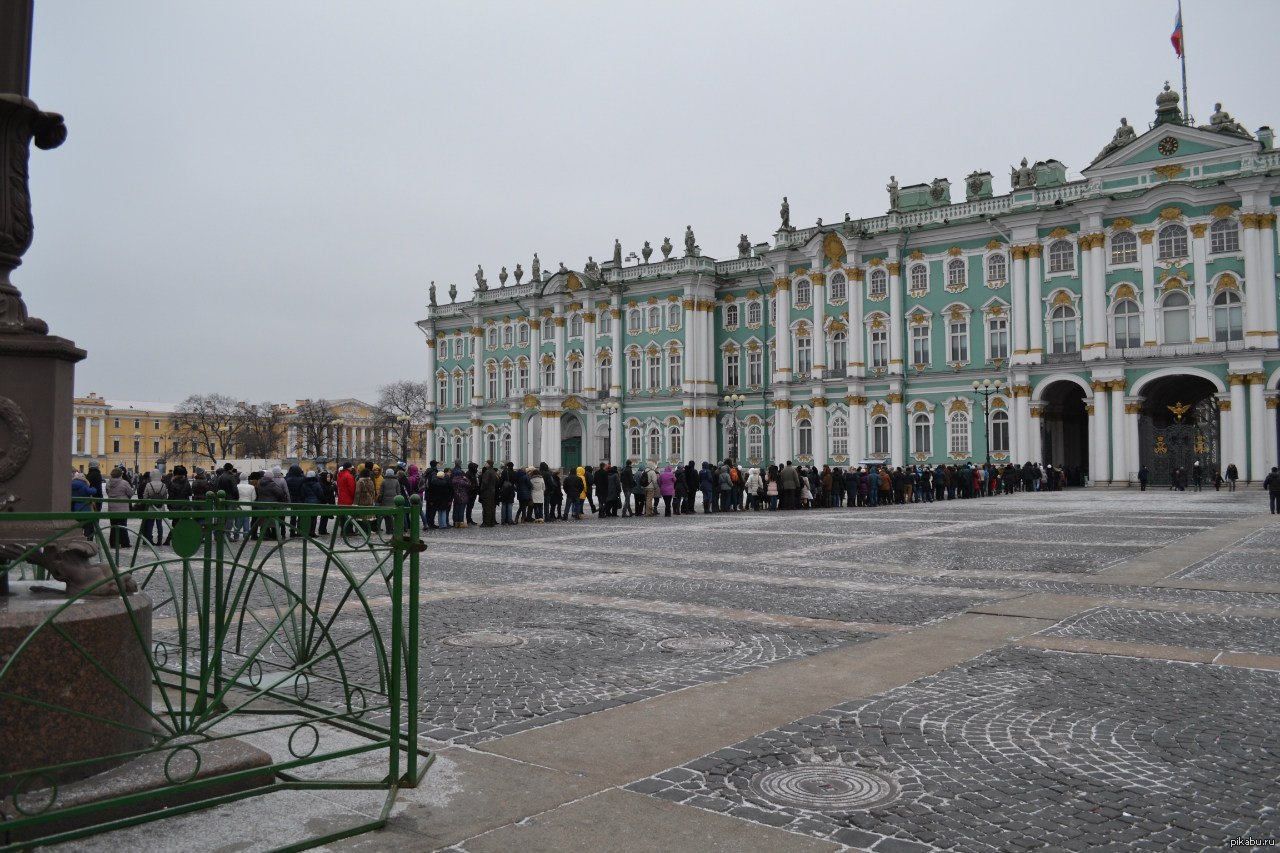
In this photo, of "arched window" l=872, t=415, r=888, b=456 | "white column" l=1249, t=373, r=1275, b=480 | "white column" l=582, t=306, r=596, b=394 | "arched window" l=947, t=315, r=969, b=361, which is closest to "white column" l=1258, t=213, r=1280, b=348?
"white column" l=1249, t=373, r=1275, b=480

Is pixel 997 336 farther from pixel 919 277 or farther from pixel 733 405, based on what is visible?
pixel 733 405

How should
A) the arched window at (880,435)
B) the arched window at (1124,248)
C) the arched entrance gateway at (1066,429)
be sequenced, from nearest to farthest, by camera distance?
1. the arched window at (1124,248)
2. the arched entrance gateway at (1066,429)
3. the arched window at (880,435)

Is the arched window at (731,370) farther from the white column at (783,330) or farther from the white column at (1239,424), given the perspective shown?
the white column at (1239,424)

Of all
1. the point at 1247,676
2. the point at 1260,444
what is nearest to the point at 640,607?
the point at 1247,676

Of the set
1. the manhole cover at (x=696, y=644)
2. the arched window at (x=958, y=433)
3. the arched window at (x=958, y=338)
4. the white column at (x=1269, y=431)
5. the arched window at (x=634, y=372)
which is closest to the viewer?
the manhole cover at (x=696, y=644)

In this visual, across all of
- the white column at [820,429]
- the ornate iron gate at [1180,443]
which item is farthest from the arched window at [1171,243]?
the white column at [820,429]

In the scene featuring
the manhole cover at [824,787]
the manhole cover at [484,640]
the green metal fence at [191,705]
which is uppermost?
the green metal fence at [191,705]

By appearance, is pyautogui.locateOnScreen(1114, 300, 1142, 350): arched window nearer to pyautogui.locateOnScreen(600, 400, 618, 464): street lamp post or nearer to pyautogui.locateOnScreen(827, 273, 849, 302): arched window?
pyautogui.locateOnScreen(827, 273, 849, 302): arched window

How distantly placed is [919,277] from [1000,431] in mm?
9251

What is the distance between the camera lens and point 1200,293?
140 ft

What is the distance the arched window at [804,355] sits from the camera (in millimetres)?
54656

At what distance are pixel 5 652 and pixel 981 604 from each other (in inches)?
341

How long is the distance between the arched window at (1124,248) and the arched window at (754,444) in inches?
832

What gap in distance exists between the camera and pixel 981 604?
988 cm
